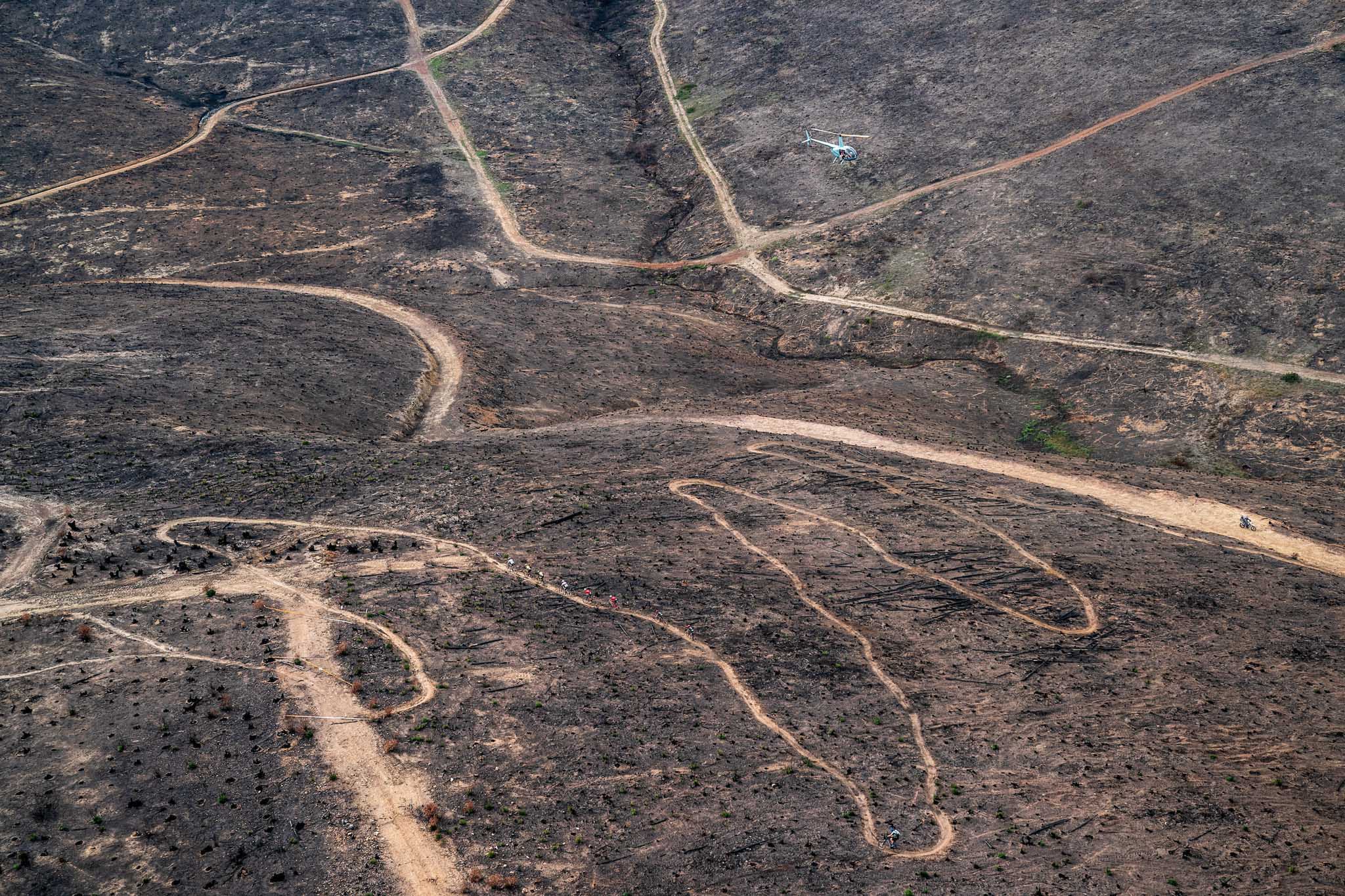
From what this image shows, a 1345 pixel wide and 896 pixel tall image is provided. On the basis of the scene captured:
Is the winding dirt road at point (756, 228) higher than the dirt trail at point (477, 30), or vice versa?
the dirt trail at point (477, 30)

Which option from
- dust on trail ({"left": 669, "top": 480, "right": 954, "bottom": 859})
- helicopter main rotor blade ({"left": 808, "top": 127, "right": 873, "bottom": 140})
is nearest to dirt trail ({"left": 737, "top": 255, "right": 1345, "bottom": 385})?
helicopter main rotor blade ({"left": 808, "top": 127, "right": 873, "bottom": 140})

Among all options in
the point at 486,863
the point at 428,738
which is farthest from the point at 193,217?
the point at 486,863

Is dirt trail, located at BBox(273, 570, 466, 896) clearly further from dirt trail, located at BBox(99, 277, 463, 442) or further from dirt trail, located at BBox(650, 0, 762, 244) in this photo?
dirt trail, located at BBox(650, 0, 762, 244)

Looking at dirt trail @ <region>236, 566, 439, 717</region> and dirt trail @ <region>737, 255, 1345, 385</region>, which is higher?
dirt trail @ <region>737, 255, 1345, 385</region>

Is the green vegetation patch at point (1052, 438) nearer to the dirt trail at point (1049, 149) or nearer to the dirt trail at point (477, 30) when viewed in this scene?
the dirt trail at point (1049, 149)

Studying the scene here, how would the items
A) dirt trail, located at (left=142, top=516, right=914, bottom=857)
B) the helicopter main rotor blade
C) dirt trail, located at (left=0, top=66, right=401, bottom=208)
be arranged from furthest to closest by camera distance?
the helicopter main rotor blade → dirt trail, located at (left=0, top=66, right=401, bottom=208) → dirt trail, located at (left=142, top=516, right=914, bottom=857)

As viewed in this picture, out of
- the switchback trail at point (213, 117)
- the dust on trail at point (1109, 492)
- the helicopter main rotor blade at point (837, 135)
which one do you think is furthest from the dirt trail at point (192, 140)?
the dust on trail at point (1109, 492)
